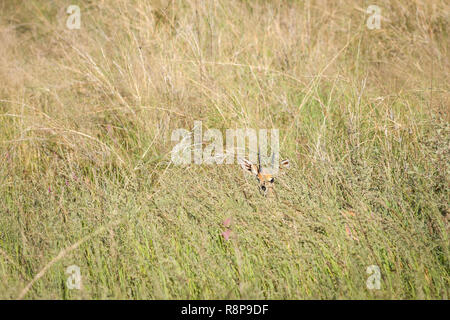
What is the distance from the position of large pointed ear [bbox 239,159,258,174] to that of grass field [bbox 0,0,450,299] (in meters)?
0.05

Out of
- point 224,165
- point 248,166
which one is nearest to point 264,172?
point 248,166

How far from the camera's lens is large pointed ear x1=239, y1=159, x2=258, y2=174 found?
7.48 ft

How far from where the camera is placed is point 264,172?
2.24 m

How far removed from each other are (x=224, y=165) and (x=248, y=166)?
18cm

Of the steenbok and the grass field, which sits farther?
the steenbok

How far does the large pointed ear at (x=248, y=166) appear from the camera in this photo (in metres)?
2.28

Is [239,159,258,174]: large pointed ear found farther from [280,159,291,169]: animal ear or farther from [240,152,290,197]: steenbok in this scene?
[280,159,291,169]: animal ear

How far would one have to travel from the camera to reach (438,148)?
2080 mm

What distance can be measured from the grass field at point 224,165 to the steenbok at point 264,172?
5cm

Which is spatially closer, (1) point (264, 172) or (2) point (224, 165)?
(1) point (264, 172)

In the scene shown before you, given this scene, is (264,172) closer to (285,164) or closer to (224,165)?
(285,164)

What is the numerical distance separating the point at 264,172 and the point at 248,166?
11cm

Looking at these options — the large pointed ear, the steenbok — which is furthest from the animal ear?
the large pointed ear
